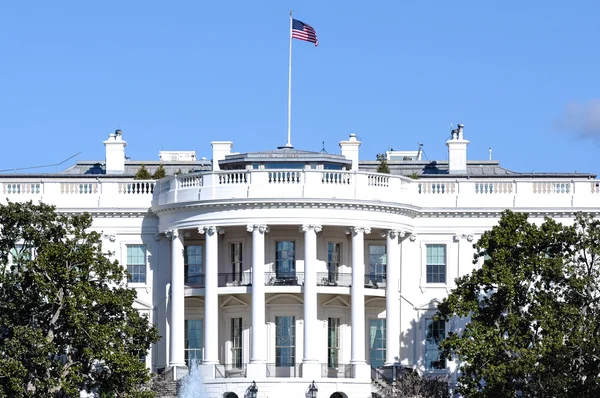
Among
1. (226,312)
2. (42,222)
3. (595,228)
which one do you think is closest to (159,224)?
(226,312)

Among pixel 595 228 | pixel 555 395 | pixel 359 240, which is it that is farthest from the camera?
pixel 359 240

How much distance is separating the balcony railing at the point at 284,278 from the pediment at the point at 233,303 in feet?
5.90

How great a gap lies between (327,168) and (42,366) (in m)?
20.4

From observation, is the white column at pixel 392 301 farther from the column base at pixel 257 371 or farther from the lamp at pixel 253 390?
the lamp at pixel 253 390

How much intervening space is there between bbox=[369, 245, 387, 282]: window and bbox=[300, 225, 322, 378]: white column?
183 inches

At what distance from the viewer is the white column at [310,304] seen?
86375 mm

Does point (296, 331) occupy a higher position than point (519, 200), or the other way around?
point (519, 200)

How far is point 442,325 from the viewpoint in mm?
90875

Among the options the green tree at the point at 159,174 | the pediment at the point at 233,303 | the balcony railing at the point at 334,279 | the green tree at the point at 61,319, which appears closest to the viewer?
the green tree at the point at 61,319

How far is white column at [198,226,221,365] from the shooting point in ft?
287

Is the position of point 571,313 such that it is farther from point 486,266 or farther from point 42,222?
point 42,222

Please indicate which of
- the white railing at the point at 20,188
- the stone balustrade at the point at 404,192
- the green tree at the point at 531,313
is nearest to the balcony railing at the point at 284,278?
the stone balustrade at the point at 404,192

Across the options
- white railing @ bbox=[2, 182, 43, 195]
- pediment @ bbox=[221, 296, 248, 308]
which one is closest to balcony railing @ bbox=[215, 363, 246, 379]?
pediment @ bbox=[221, 296, 248, 308]

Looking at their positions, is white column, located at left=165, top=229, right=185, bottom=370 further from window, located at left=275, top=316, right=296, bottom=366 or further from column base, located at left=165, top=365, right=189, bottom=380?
window, located at left=275, top=316, right=296, bottom=366
